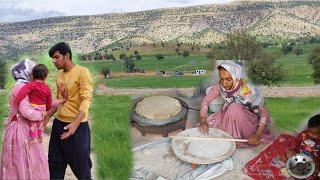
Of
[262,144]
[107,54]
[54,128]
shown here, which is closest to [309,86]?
[262,144]

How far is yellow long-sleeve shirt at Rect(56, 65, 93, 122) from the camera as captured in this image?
4387mm

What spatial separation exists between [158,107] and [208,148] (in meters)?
0.57

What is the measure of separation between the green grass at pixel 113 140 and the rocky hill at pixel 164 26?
2.06 feet

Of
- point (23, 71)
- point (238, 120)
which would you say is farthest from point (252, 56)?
point (23, 71)

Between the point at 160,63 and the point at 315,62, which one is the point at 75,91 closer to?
the point at 160,63

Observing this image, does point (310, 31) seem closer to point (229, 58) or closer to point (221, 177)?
point (229, 58)

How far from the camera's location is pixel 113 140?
514 centimetres

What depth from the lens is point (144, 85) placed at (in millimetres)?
5152

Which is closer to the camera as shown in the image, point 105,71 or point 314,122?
point 314,122

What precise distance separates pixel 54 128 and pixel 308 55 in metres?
2.32

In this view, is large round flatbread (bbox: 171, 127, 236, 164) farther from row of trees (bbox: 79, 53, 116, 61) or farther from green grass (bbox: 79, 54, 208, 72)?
row of trees (bbox: 79, 53, 116, 61)

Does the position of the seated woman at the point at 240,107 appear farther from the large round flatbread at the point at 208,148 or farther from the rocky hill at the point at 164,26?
the rocky hill at the point at 164,26

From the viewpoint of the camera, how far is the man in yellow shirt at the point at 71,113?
14.5 feet

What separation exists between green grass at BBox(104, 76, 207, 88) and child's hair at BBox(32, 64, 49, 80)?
0.97 meters
